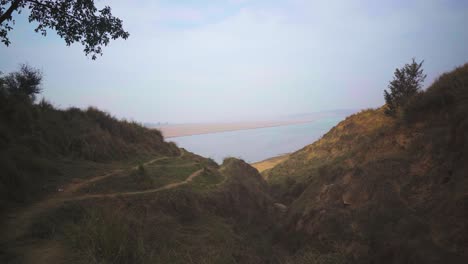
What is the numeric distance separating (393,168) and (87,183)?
11.5 metres

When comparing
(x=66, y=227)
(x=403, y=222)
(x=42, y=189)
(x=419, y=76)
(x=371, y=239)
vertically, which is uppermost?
(x=419, y=76)

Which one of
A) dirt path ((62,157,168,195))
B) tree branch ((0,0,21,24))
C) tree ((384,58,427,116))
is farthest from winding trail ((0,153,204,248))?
tree ((384,58,427,116))

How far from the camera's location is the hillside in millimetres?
6016

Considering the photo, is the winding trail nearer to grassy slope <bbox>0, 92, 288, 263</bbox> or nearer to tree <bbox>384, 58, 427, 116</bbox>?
grassy slope <bbox>0, 92, 288, 263</bbox>

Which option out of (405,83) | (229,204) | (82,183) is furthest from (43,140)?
(405,83)

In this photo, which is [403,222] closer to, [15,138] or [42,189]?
[42,189]

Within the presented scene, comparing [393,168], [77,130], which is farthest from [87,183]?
[393,168]

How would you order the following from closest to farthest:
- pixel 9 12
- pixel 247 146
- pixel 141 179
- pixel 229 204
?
pixel 9 12 < pixel 141 179 < pixel 229 204 < pixel 247 146

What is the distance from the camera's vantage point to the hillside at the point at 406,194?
6.02m

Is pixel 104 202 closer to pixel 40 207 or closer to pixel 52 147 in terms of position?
pixel 40 207

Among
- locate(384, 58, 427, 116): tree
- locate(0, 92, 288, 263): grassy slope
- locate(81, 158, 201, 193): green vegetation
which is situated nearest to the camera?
locate(0, 92, 288, 263): grassy slope

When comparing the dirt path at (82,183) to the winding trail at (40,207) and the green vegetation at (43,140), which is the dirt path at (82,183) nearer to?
the winding trail at (40,207)

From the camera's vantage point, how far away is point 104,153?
50.1 ft

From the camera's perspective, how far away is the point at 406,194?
8.04 metres
